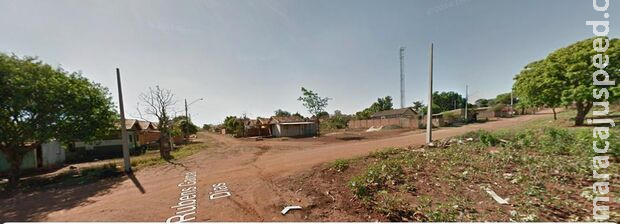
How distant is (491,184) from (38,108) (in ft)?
63.0

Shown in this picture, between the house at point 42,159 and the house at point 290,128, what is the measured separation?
2328cm

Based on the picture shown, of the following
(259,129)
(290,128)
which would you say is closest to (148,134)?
(259,129)

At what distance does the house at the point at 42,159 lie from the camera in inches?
606

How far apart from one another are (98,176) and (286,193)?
11.6m

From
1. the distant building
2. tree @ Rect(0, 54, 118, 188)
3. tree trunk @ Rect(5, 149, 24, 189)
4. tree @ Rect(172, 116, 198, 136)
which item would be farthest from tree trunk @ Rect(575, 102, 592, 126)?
tree @ Rect(172, 116, 198, 136)

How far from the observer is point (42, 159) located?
16906 mm

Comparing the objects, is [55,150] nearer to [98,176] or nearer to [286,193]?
[98,176]

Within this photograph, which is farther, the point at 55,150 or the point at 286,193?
the point at 55,150

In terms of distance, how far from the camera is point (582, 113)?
17.1 meters

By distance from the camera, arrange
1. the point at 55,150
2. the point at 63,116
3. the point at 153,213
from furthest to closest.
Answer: the point at 55,150 → the point at 63,116 → the point at 153,213

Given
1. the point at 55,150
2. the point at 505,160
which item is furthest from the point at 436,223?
the point at 55,150

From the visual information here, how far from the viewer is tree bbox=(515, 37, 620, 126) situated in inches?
551

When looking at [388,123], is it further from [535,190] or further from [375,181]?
[535,190]

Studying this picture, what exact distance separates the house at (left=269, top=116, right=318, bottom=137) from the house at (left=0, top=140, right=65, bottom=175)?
76.4 feet
